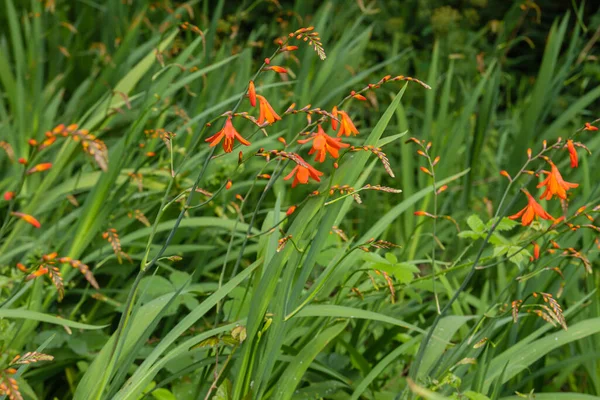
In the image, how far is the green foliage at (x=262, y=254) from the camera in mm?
1463

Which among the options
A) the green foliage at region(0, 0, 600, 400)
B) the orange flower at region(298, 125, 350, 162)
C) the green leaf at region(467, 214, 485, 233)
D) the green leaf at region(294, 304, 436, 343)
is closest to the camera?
the orange flower at region(298, 125, 350, 162)

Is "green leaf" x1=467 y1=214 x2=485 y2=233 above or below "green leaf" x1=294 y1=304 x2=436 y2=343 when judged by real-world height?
above

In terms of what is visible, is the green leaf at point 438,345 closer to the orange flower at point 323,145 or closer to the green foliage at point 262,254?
the green foliage at point 262,254

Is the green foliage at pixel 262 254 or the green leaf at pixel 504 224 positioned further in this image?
the green leaf at pixel 504 224

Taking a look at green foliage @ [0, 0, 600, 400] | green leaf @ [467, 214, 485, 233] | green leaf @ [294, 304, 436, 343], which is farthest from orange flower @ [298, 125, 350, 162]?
green leaf @ [467, 214, 485, 233]

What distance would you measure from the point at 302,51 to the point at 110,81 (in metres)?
0.84

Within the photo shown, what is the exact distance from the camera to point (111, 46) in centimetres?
337

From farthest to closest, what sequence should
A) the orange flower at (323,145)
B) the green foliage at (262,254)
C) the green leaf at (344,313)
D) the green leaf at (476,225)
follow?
the green leaf at (476,225), the green leaf at (344,313), the green foliage at (262,254), the orange flower at (323,145)

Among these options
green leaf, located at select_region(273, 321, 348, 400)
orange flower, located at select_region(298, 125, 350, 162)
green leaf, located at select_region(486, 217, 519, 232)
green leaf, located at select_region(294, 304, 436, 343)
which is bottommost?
green leaf, located at select_region(273, 321, 348, 400)

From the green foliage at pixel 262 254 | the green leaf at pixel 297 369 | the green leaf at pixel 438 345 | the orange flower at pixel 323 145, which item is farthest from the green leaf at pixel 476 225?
the orange flower at pixel 323 145

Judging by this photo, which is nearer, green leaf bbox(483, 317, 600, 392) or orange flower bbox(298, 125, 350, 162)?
orange flower bbox(298, 125, 350, 162)

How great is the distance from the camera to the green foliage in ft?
4.80

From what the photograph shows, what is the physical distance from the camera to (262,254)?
1.62 meters

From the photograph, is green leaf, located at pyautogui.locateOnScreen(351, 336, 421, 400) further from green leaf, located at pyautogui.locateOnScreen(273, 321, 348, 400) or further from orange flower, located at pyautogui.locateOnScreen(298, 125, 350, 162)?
orange flower, located at pyautogui.locateOnScreen(298, 125, 350, 162)
